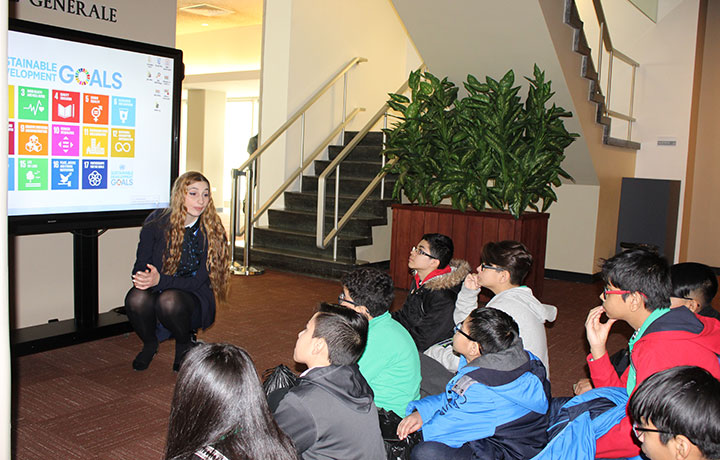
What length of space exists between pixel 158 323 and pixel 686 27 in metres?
6.82

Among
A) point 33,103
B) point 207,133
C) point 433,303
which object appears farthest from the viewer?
point 207,133

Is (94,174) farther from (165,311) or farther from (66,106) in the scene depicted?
(165,311)

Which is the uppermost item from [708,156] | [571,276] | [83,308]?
[708,156]

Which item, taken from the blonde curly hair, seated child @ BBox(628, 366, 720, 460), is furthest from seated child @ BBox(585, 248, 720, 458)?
the blonde curly hair

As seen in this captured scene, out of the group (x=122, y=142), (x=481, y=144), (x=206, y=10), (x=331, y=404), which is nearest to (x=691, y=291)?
(x=331, y=404)

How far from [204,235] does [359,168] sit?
4.26m

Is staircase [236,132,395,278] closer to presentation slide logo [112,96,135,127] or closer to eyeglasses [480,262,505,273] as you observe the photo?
presentation slide logo [112,96,135,127]

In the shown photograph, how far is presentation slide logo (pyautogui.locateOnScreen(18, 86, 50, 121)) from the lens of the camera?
133 inches

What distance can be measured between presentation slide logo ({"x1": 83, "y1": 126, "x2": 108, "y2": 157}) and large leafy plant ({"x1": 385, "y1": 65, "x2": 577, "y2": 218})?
9.14ft

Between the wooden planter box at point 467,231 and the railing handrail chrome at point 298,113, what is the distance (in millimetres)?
1797

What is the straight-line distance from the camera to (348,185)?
755 cm

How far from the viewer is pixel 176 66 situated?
4.07m

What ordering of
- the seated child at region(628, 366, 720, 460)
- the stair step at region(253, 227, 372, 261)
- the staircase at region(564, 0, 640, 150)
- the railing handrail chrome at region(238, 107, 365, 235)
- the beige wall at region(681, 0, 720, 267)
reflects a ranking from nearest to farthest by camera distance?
1. the seated child at region(628, 366, 720, 460)
2. the staircase at region(564, 0, 640, 150)
3. the stair step at region(253, 227, 372, 261)
4. the railing handrail chrome at region(238, 107, 365, 235)
5. the beige wall at region(681, 0, 720, 267)

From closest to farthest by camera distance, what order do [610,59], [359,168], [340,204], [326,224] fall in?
[610,59]
[326,224]
[340,204]
[359,168]
